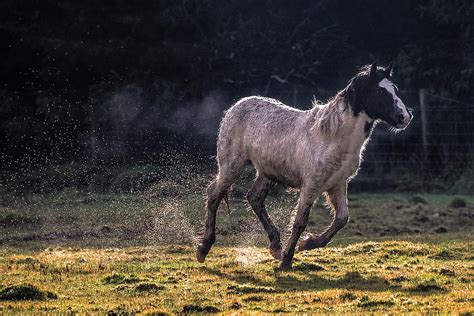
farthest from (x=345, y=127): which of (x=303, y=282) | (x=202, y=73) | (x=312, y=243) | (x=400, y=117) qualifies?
(x=202, y=73)

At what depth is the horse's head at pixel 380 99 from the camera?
10.8 m

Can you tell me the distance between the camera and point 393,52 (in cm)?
2628

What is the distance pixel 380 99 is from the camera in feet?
35.7

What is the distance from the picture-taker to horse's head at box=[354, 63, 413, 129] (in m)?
10.8

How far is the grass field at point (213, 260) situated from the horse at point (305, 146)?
528 millimetres

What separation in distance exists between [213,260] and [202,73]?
13.0 metres

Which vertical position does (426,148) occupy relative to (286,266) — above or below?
below

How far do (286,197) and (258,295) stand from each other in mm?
10725

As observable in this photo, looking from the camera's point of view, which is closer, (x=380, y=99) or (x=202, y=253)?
(x=380, y=99)

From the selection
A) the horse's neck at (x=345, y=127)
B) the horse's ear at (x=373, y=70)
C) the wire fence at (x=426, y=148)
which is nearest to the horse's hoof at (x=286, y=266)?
the horse's neck at (x=345, y=127)

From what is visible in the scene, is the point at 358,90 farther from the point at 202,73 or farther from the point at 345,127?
the point at 202,73

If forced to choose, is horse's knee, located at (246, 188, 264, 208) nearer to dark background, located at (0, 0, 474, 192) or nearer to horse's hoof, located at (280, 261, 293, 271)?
horse's hoof, located at (280, 261, 293, 271)

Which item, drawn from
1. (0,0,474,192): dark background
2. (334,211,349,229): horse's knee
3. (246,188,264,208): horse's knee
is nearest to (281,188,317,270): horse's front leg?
(334,211,349,229): horse's knee

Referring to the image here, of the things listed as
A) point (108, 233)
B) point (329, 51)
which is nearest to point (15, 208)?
point (108, 233)
